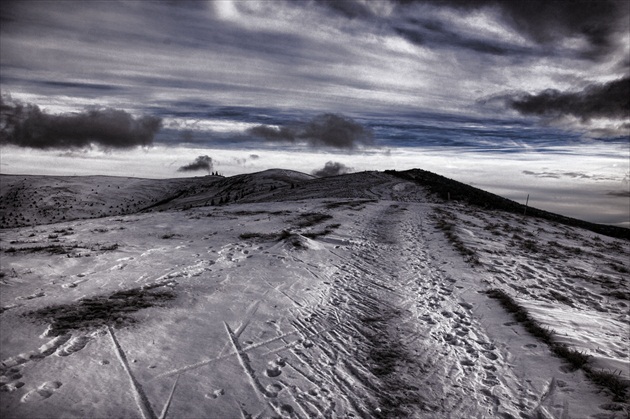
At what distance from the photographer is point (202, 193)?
6812cm

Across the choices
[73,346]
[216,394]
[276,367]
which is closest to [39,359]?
[73,346]

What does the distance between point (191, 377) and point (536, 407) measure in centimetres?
593

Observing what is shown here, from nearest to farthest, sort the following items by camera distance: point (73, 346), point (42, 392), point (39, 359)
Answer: point (42, 392) < point (39, 359) < point (73, 346)

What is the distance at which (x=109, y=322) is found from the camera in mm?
7250

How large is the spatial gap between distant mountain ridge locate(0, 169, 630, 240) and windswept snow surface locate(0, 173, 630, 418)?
2495 cm

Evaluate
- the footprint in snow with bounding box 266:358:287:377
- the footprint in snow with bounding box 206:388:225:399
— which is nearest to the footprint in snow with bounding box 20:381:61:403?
the footprint in snow with bounding box 206:388:225:399

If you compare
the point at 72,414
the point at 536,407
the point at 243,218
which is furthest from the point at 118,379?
the point at 243,218

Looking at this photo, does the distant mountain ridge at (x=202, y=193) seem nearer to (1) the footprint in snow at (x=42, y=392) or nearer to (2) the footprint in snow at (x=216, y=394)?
(1) the footprint in snow at (x=42, y=392)

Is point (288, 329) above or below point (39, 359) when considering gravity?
below

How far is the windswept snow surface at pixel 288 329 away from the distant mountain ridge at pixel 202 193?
24.9m

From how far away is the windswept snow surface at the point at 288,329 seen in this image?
549 centimetres

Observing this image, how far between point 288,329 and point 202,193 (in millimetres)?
64360

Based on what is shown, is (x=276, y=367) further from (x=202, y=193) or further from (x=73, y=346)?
(x=202, y=193)

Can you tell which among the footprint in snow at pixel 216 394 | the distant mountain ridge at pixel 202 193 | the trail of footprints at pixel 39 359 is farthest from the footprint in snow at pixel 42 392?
the distant mountain ridge at pixel 202 193
